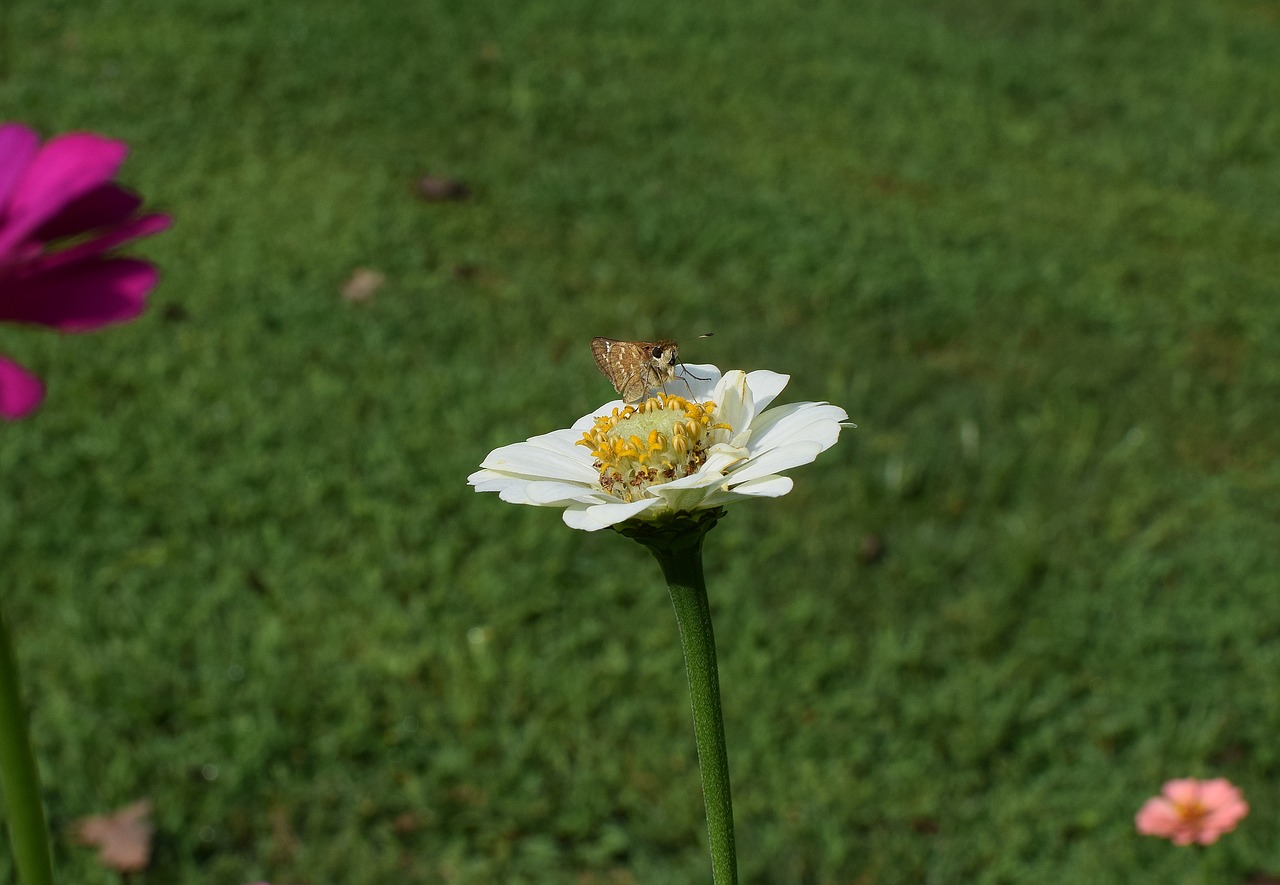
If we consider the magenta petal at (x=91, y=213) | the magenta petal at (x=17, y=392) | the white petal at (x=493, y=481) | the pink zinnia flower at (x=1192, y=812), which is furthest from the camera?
the pink zinnia flower at (x=1192, y=812)

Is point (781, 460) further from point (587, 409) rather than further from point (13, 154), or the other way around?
point (587, 409)

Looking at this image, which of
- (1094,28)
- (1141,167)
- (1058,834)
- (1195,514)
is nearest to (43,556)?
(1058,834)

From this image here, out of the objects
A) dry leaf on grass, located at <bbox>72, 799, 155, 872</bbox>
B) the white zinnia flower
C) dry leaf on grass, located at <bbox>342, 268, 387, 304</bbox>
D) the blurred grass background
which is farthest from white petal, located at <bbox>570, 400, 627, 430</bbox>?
dry leaf on grass, located at <bbox>342, 268, 387, 304</bbox>

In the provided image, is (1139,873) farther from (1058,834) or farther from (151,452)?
(151,452)

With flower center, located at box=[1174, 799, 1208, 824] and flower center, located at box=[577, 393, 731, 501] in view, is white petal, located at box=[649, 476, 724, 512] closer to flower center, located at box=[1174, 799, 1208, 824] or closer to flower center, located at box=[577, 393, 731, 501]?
flower center, located at box=[577, 393, 731, 501]

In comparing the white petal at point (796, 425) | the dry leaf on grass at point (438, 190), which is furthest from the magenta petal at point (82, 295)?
the dry leaf on grass at point (438, 190)

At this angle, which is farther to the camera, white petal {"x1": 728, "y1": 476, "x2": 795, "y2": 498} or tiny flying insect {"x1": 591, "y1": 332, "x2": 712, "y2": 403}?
tiny flying insect {"x1": 591, "y1": 332, "x2": 712, "y2": 403}

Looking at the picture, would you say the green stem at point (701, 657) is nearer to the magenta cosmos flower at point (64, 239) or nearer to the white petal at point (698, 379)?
the white petal at point (698, 379)
